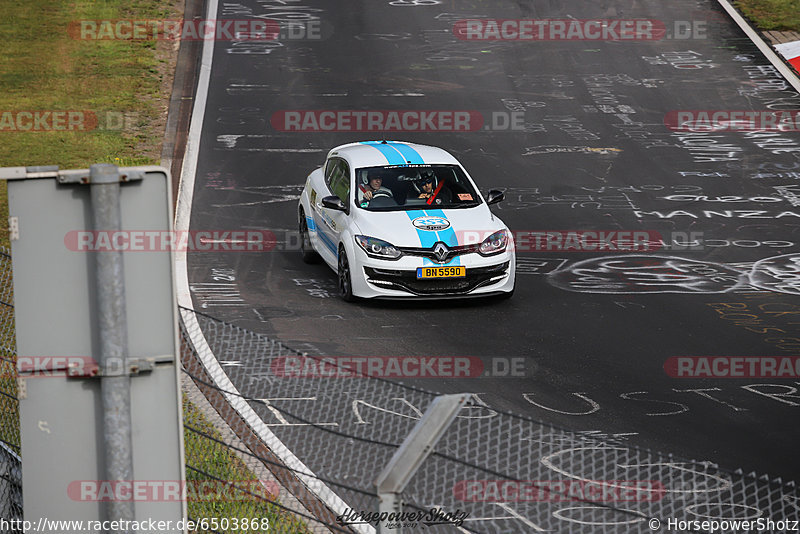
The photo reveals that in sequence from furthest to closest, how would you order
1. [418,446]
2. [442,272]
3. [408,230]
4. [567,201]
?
[567,201]
[408,230]
[442,272]
[418,446]

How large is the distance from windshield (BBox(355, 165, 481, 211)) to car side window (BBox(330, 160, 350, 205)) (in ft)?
0.61

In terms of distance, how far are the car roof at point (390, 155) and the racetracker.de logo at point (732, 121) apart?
953 centimetres

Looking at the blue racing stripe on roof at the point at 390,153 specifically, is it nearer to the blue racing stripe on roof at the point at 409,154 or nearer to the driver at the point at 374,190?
the blue racing stripe on roof at the point at 409,154

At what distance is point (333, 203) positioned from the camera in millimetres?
13734

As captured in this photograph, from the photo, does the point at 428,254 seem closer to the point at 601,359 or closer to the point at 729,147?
the point at 601,359

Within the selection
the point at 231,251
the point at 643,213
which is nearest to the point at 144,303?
the point at 231,251

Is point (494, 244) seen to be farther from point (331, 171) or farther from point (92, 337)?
point (92, 337)

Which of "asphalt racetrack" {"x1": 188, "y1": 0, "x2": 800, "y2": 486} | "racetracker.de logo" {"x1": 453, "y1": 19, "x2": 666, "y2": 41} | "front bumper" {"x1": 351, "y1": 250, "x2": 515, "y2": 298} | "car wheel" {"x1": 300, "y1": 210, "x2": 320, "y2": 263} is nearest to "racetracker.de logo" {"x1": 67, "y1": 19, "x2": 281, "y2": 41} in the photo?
"asphalt racetrack" {"x1": 188, "y1": 0, "x2": 800, "y2": 486}

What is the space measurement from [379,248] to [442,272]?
0.80m

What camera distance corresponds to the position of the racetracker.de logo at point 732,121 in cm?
2289

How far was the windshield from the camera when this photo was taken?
1391cm

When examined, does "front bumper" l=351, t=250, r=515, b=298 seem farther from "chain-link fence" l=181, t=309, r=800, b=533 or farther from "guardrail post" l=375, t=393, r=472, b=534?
"guardrail post" l=375, t=393, r=472, b=534

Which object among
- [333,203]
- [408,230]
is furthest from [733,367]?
[333,203]

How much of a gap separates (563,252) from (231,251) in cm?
474
